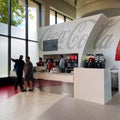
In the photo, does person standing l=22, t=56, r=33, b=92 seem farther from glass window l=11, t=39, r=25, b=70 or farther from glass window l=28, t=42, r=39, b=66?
glass window l=28, t=42, r=39, b=66

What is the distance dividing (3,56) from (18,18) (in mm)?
2481

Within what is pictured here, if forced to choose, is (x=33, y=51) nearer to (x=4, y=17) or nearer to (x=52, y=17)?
(x=4, y=17)

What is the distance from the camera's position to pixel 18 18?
9.27 m

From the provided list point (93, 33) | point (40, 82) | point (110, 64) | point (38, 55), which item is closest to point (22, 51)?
point (38, 55)

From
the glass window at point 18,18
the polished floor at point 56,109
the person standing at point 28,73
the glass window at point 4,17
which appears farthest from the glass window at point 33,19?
the polished floor at point 56,109

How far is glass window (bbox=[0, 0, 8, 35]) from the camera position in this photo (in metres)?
8.21

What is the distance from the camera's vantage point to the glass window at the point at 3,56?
815cm

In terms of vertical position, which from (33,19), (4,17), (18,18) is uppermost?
(33,19)

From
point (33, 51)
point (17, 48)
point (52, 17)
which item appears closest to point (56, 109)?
point (17, 48)

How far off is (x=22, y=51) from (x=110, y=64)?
196 inches

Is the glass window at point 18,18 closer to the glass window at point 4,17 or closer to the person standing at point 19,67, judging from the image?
the glass window at point 4,17

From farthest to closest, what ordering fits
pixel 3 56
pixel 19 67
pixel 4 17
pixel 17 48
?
pixel 17 48 < pixel 4 17 < pixel 3 56 < pixel 19 67

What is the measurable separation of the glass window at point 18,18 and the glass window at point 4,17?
41 cm

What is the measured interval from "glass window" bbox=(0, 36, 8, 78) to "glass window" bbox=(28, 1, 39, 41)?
1.97 meters
